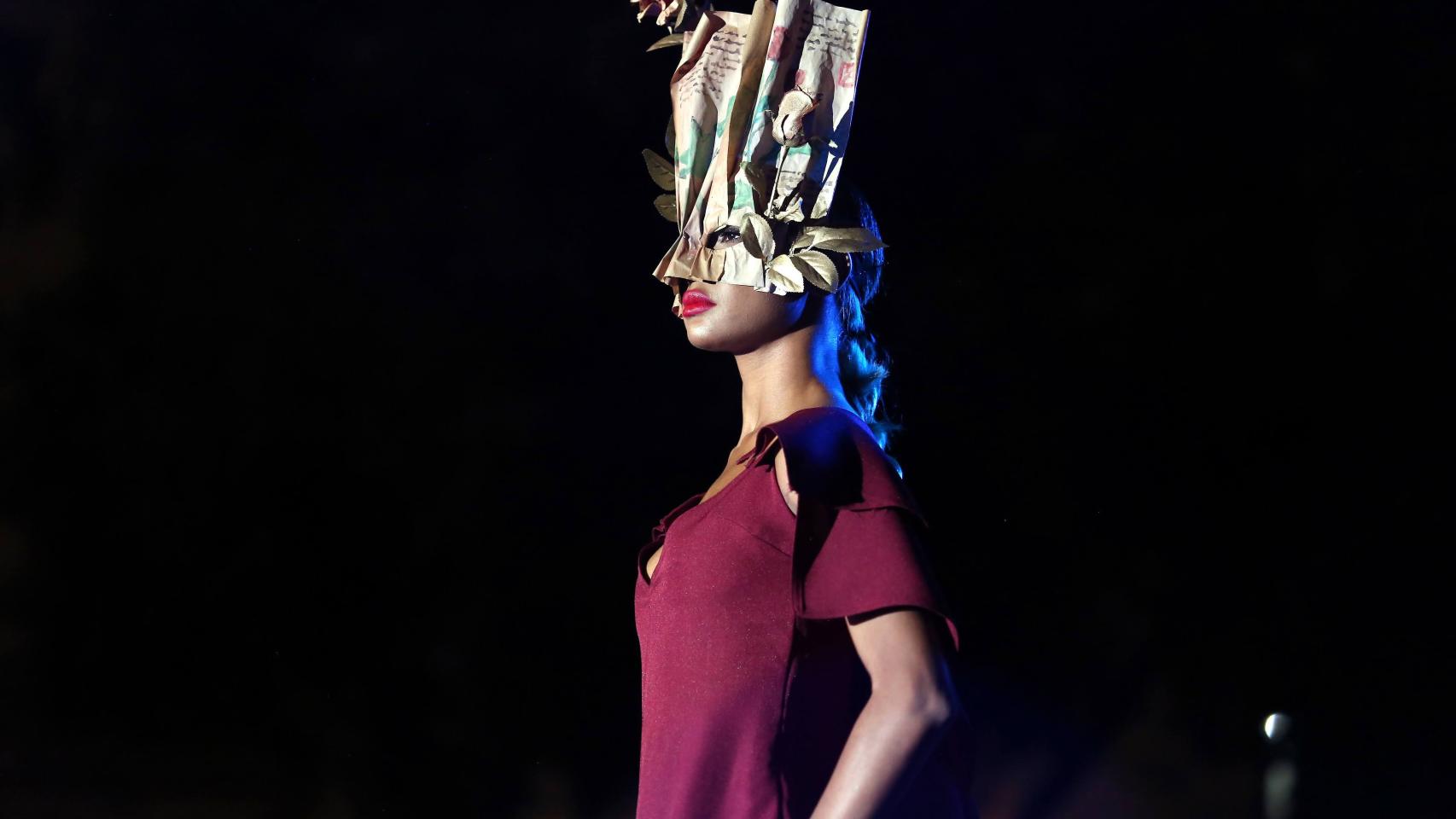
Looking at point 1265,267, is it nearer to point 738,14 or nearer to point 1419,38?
point 1419,38

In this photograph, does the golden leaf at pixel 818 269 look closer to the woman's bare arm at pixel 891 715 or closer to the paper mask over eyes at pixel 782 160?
the paper mask over eyes at pixel 782 160

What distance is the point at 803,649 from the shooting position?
134 cm

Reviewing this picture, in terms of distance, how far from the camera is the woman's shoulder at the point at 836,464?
4.37 feet

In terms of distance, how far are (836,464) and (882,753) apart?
290 millimetres

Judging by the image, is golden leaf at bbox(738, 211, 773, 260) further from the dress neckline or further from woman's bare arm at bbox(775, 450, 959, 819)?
woman's bare arm at bbox(775, 450, 959, 819)

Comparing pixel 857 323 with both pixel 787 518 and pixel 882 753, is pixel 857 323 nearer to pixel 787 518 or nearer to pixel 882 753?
pixel 787 518

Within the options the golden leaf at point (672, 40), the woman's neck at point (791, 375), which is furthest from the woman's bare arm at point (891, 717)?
the golden leaf at point (672, 40)

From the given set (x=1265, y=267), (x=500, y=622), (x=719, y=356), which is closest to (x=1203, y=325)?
(x=1265, y=267)

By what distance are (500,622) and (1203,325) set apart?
119cm

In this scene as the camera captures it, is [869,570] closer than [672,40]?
Yes

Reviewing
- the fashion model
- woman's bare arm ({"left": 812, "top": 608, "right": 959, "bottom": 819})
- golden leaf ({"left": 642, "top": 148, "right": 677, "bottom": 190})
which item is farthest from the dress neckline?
golden leaf ({"left": 642, "top": 148, "right": 677, "bottom": 190})

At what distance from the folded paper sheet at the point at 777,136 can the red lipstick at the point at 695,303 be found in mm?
22

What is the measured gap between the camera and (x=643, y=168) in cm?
231

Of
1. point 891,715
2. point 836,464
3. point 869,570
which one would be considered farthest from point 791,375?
point 891,715
